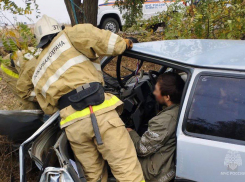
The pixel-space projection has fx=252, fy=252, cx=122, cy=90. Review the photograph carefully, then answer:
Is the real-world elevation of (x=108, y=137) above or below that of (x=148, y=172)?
above

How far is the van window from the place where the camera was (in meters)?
1.75

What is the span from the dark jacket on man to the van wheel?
310 inches

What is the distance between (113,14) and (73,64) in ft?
26.1

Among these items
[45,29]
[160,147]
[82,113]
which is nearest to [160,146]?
[160,147]

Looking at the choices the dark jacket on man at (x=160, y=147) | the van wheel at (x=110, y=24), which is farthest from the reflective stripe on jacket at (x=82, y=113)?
the van wheel at (x=110, y=24)

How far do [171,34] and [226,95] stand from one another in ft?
8.07

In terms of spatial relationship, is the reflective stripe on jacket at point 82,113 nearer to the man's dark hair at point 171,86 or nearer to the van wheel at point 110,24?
the man's dark hair at point 171,86

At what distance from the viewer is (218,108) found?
1.81 m

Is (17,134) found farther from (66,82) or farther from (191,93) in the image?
(191,93)

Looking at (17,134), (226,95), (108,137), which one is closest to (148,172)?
(108,137)

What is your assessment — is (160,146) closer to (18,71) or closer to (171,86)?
(171,86)

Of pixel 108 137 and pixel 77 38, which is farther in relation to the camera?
pixel 77 38

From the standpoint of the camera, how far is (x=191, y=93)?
189cm

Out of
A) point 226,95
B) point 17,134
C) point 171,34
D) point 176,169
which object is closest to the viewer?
point 226,95
